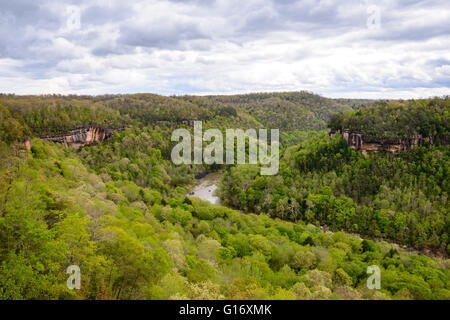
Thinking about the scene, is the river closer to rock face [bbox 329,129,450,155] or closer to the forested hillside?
the forested hillside

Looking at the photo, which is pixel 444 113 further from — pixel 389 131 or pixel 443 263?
pixel 443 263

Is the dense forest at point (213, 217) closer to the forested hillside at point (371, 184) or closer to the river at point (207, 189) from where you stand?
the forested hillside at point (371, 184)

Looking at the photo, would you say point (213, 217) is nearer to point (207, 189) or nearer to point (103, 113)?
point (207, 189)

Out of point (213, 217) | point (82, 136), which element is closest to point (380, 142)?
point (213, 217)

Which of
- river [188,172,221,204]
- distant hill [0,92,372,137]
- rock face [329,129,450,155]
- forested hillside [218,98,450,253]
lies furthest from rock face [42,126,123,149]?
rock face [329,129,450,155]
